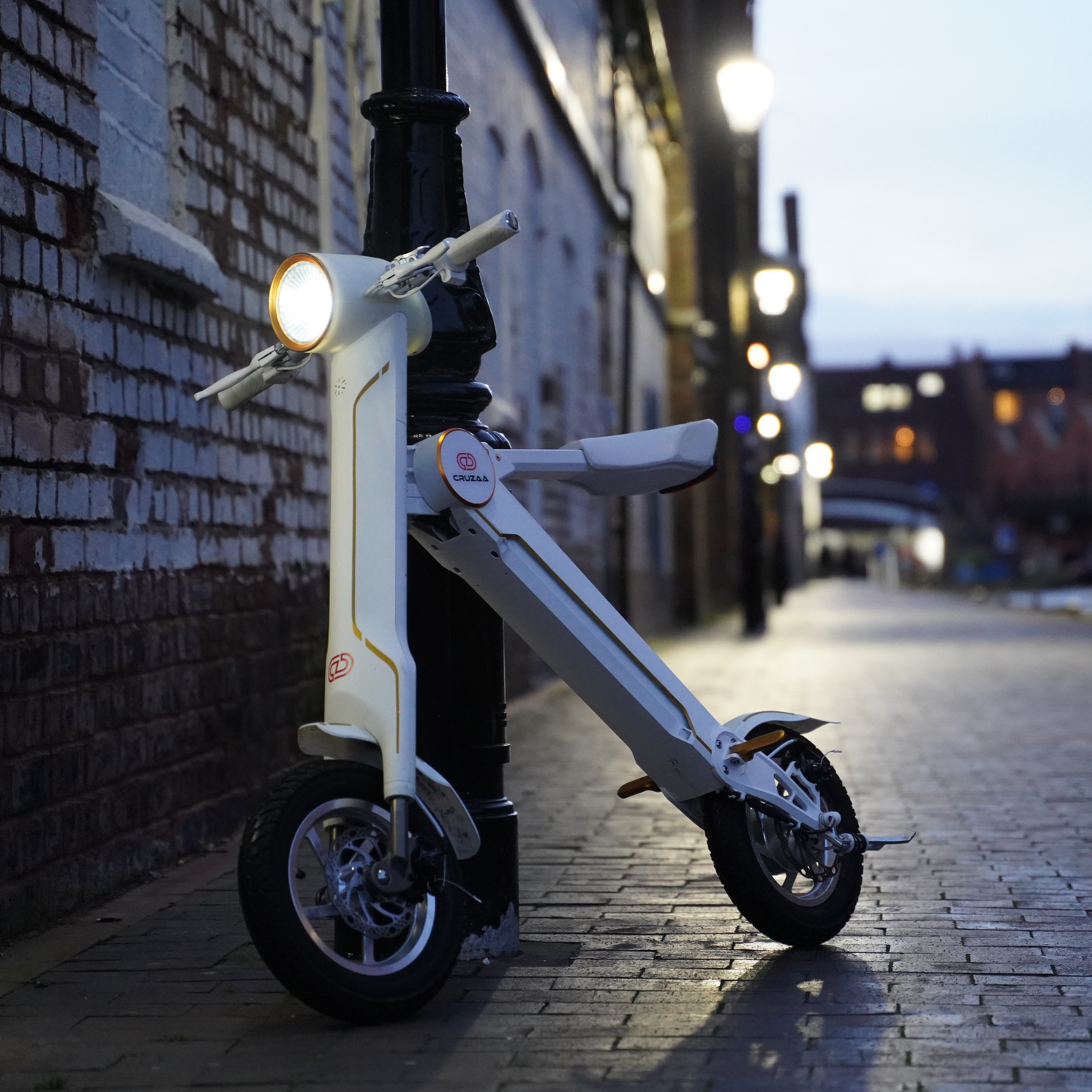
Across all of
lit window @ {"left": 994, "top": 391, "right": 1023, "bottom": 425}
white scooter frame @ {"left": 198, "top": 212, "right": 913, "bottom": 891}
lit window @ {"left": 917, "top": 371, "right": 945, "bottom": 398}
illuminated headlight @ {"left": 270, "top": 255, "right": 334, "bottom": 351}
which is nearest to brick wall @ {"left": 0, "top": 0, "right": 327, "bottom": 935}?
white scooter frame @ {"left": 198, "top": 212, "right": 913, "bottom": 891}

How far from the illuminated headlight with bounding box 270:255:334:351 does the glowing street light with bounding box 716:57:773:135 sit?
12565 mm

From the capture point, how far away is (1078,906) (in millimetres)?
5012

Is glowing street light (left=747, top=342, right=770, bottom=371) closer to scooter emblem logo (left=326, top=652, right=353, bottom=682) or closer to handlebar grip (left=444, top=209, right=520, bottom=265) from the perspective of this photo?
scooter emblem logo (left=326, top=652, right=353, bottom=682)

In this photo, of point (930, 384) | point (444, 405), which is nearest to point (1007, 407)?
point (930, 384)

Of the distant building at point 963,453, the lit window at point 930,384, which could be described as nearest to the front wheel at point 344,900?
the distant building at point 963,453

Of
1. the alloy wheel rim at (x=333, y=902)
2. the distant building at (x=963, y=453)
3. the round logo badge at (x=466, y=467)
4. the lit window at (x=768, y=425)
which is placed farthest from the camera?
the distant building at (x=963, y=453)

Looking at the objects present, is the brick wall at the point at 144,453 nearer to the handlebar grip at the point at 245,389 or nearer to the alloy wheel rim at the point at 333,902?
the handlebar grip at the point at 245,389

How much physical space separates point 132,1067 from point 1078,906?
2789mm

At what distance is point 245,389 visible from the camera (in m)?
4.24

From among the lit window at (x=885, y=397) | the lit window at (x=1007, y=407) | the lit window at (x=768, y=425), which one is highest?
the lit window at (x=885, y=397)

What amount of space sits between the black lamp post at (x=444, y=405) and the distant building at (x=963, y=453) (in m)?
85.3

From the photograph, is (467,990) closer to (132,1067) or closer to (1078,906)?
(132,1067)

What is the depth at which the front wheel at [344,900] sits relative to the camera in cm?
355

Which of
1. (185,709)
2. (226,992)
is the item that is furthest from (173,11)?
(226,992)
